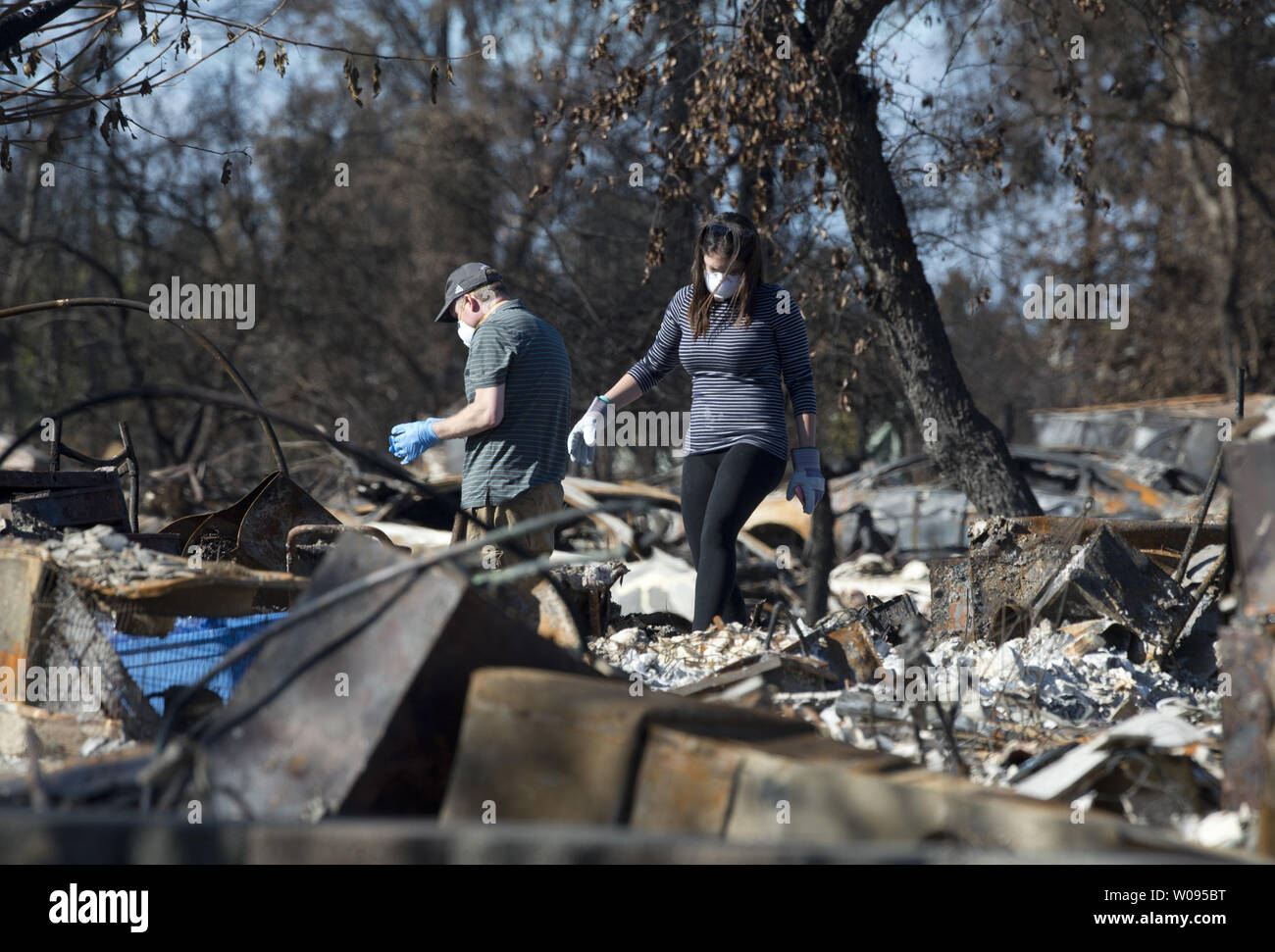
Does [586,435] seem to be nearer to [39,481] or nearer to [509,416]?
[509,416]

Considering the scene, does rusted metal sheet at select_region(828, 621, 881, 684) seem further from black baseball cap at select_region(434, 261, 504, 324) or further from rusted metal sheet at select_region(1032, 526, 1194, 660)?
black baseball cap at select_region(434, 261, 504, 324)

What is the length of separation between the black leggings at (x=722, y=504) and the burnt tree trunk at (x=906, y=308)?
262 centimetres

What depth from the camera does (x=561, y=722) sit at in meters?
2.33

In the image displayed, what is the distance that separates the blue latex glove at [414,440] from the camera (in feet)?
14.5

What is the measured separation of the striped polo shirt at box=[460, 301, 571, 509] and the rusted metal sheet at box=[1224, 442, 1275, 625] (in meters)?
2.51

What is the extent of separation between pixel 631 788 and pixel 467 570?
0.77 m

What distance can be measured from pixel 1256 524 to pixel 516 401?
2635 mm

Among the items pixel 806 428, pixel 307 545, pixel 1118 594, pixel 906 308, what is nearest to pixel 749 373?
pixel 806 428

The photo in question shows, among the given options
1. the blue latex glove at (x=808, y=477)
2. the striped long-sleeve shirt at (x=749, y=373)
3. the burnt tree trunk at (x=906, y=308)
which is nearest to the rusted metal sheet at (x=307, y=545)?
the striped long-sleeve shirt at (x=749, y=373)

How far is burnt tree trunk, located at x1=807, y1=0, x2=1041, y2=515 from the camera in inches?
263

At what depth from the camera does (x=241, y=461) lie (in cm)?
1311

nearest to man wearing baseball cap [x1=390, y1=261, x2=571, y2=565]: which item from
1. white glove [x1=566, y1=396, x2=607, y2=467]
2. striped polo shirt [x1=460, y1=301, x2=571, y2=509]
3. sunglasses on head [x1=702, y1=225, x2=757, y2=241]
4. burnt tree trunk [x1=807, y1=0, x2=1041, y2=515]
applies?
striped polo shirt [x1=460, y1=301, x2=571, y2=509]

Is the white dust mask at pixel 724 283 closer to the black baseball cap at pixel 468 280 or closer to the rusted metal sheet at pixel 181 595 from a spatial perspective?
the black baseball cap at pixel 468 280
